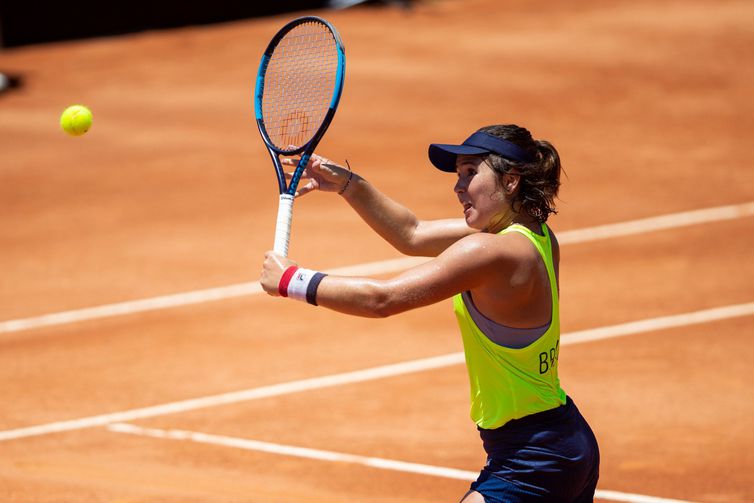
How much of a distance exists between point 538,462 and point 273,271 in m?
1.39

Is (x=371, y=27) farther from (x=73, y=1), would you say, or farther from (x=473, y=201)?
(x=473, y=201)

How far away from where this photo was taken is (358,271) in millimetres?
13180

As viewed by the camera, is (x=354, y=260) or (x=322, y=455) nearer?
(x=322, y=455)

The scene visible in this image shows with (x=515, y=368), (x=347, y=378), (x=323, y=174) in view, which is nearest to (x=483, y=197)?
(x=515, y=368)

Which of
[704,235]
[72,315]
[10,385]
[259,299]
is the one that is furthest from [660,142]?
[10,385]

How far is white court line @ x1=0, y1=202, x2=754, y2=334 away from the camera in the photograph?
1222cm

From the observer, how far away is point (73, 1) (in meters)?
24.1

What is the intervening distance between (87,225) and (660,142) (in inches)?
323

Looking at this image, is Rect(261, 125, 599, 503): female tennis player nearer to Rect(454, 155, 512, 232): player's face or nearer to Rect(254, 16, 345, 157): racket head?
Rect(454, 155, 512, 232): player's face

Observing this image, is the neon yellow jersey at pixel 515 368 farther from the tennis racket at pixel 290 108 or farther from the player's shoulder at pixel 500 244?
the tennis racket at pixel 290 108

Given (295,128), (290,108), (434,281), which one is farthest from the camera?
(290,108)

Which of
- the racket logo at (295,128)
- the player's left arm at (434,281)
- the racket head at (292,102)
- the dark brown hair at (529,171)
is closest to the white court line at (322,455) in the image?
the racket head at (292,102)

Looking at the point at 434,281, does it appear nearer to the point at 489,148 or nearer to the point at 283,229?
the point at 489,148

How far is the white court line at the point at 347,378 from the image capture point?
9578 millimetres
